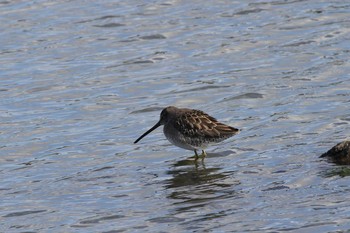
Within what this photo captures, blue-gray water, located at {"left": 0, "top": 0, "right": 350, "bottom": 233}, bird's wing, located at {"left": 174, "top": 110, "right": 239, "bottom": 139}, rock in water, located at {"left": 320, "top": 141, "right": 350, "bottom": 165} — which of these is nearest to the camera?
blue-gray water, located at {"left": 0, "top": 0, "right": 350, "bottom": 233}

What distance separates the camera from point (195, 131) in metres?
13.5

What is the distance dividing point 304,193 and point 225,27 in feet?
33.1

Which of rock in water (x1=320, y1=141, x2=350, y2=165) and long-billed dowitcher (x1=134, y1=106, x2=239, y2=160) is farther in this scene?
long-billed dowitcher (x1=134, y1=106, x2=239, y2=160)

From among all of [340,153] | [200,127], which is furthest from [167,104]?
[340,153]

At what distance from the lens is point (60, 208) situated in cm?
1152

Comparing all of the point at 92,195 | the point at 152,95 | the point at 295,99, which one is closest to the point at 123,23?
the point at 152,95

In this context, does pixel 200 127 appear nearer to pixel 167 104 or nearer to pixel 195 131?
pixel 195 131

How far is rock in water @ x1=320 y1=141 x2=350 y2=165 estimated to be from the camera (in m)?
12.1

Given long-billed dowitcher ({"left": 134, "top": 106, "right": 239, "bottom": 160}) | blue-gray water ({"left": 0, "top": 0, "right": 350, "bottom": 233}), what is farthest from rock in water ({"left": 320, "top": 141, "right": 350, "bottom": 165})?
long-billed dowitcher ({"left": 134, "top": 106, "right": 239, "bottom": 160})

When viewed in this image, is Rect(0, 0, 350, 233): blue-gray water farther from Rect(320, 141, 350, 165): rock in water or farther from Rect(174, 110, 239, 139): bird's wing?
Rect(174, 110, 239, 139): bird's wing

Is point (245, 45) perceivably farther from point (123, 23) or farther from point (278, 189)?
point (278, 189)

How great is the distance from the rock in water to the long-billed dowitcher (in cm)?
150

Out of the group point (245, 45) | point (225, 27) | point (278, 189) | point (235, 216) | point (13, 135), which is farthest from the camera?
point (225, 27)

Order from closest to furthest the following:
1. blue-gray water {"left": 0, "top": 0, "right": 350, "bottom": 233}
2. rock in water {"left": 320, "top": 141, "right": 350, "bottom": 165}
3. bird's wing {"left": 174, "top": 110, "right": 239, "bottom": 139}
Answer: blue-gray water {"left": 0, "top": 0, "right": 350, "bottom": 233} → rock in water {"left": 320, "top": 141, "right": 350, "bottom": 165} → bird's wing {"left": 174, "top": 110, "right": 239, "bottom": 139}
